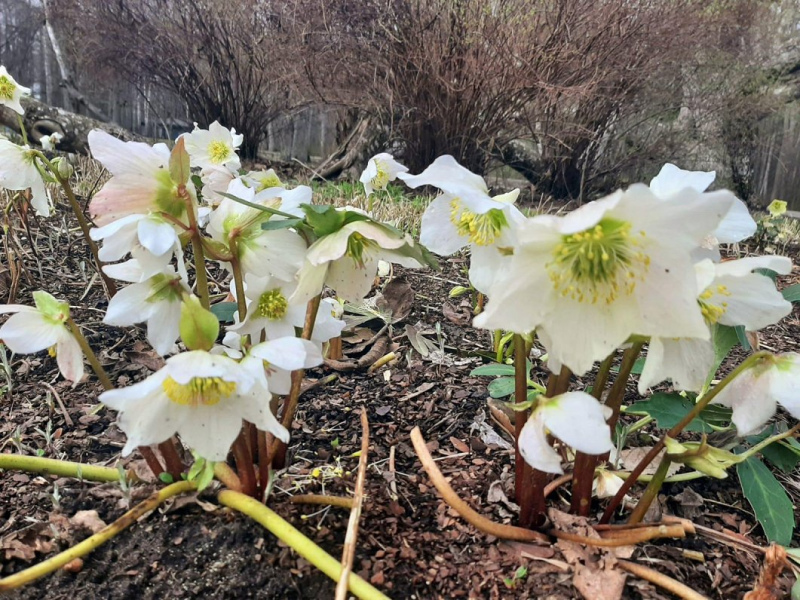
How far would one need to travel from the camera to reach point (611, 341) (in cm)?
58

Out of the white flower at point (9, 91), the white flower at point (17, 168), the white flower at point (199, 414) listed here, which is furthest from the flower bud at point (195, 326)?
the white flower at point (9, 91)

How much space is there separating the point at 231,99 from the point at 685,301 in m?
6.90

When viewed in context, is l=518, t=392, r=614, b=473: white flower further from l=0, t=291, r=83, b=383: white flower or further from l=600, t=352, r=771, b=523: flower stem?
l=0, t=291, r=83, b=383: white flower

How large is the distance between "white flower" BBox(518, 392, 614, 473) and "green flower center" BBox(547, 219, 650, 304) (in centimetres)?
11

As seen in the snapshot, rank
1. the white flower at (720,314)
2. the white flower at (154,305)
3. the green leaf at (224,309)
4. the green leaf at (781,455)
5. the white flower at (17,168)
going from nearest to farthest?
the white flower at (720,314)
the white flower at (154,305)
the green leaf at (781,455)
the green leaf at (224,309)
the white flower at (17,168)

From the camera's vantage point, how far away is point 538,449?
0.61m

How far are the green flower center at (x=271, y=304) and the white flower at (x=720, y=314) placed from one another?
19.5 inches

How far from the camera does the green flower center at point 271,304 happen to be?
83 cm

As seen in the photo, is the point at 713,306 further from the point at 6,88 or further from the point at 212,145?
the point at 6,88

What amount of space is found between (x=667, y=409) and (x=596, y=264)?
14.8 inches

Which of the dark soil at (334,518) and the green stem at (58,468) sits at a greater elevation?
the green stem at (58,468)

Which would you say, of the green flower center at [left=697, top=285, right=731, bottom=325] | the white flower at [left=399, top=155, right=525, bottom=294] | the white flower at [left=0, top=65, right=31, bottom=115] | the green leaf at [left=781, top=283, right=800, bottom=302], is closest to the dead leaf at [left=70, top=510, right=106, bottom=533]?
the white flower at [left=399, top=155, right=525, bottom=294]

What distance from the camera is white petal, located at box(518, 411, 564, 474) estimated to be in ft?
1.97

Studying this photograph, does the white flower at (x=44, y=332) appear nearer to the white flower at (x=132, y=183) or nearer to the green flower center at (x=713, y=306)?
the white flower at (x=132, y=183)
